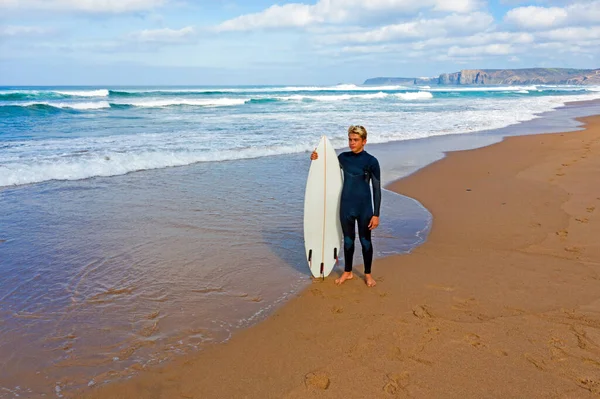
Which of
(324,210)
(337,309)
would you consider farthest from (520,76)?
(337,309)

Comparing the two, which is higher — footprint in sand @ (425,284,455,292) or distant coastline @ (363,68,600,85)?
distant coastline @ (363,68,600,85)

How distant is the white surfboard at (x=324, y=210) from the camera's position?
187 inches

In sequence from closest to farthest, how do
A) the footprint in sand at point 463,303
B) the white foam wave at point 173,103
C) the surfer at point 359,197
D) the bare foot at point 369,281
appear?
the footprint in sand at point 463,303, the surfer at point 359,197, the bare foot at point 369,281, the white foam wave at point 173,103

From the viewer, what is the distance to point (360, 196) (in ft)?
14.6

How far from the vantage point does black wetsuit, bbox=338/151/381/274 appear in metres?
4.38

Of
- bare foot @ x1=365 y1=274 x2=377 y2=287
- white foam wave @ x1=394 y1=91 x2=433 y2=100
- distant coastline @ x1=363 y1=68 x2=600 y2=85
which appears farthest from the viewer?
distant coastline @ x1=363 y1=68 x2=600 y2=85

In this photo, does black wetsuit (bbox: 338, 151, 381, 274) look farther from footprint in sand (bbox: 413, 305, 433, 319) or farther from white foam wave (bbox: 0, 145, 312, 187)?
white foam wave (bbox: 0, 145, 312, 187)

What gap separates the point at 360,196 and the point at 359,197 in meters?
0.01

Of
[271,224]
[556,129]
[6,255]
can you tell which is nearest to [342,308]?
[271,224]

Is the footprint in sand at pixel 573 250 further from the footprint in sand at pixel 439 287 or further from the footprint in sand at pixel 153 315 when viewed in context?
the footprint in sand at pixel 153 315

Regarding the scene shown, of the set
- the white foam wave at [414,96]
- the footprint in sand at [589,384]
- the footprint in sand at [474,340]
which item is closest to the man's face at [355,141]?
the footprint in sand at [474,340]

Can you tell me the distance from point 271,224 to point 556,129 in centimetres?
1551

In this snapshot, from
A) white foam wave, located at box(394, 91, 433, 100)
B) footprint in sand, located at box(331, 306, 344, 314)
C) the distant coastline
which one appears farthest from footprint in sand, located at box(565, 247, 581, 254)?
the distant coastline

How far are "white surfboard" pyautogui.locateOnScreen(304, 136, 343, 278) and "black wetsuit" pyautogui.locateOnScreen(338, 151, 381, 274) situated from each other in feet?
0.64
